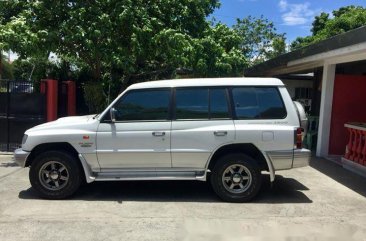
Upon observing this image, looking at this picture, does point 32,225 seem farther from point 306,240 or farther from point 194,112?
point 306,240

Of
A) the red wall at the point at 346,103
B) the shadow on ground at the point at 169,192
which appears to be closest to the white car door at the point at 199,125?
the shadow on ground at the point at 169,192

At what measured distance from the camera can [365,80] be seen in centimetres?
1152

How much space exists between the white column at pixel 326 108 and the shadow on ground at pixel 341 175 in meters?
0.53

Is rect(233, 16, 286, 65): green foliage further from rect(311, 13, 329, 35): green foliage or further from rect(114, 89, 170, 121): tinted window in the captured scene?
rect(114, 89, 170, 121): tinted window

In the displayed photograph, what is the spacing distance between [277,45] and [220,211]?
102 feet

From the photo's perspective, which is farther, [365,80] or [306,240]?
[365,80]

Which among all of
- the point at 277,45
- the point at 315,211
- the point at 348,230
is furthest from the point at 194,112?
the point at 277,45

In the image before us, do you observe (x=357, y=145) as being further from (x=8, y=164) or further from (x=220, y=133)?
(x=8, y=164)

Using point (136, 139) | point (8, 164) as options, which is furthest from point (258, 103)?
point (8, 164)

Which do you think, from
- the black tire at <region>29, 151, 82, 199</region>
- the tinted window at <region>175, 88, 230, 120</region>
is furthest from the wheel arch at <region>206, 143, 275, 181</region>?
the black tire at <region>29, 151, 82, 199</region>

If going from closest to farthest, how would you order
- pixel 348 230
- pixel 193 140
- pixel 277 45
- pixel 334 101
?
pixel 348 230 → pixel 193 140 → pixel 334 101 → pixel 277 45

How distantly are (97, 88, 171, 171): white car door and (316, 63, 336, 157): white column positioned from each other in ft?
19.5

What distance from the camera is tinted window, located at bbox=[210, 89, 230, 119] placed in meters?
6.86

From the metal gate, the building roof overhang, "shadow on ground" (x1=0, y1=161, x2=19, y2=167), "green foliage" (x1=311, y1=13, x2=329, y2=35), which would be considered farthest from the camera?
"green foliage" (x1=311, y1=13, x2=329, y2=35)
